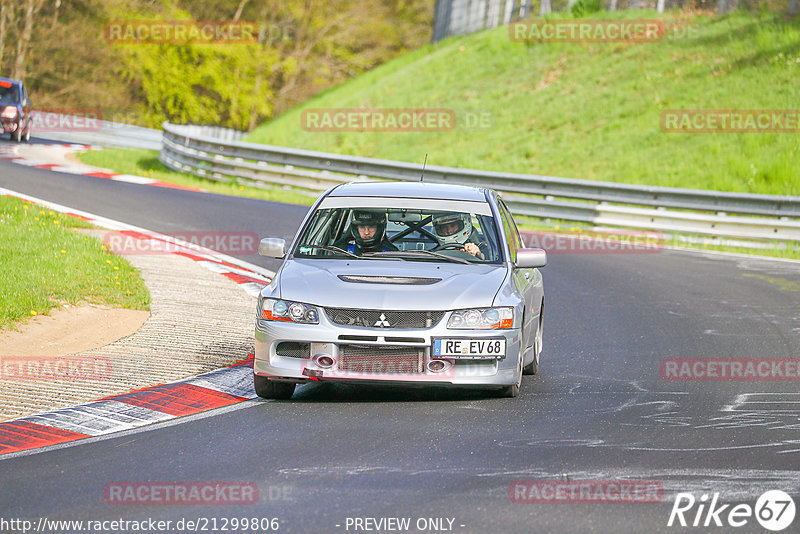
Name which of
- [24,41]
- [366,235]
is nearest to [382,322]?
[366,235]

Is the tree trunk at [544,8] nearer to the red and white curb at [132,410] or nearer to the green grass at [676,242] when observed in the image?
the green grass at [676,242]

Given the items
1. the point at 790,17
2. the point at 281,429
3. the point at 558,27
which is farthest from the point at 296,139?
the point at 281,429

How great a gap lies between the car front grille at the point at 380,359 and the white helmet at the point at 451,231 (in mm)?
1516

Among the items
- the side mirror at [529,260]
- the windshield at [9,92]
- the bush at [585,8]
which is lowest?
the side mirror at [529,260]

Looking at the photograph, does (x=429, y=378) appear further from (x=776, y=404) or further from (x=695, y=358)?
(x=695, y=358)

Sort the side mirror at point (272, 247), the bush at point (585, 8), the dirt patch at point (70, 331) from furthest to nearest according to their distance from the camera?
the bush at point (585, 8), the dirt patch at point (70, 331), the side mirror at point (272, 247)

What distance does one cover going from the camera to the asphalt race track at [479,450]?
18.0 ft

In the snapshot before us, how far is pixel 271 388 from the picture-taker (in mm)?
8148

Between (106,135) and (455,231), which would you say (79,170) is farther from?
(455,231)

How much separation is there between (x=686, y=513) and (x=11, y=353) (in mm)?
6006

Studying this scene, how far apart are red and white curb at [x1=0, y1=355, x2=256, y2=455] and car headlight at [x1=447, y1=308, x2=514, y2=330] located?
5.33 feet

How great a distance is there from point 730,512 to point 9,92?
31.9 metres

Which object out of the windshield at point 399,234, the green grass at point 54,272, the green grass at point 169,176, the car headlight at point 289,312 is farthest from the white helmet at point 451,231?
the green grass at point 169,176

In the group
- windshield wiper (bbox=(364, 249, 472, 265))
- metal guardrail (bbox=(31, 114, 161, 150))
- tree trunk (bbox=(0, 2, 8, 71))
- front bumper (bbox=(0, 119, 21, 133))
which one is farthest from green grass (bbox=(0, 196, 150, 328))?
tree trunk (bbox=(0, 2, 8, 71))
